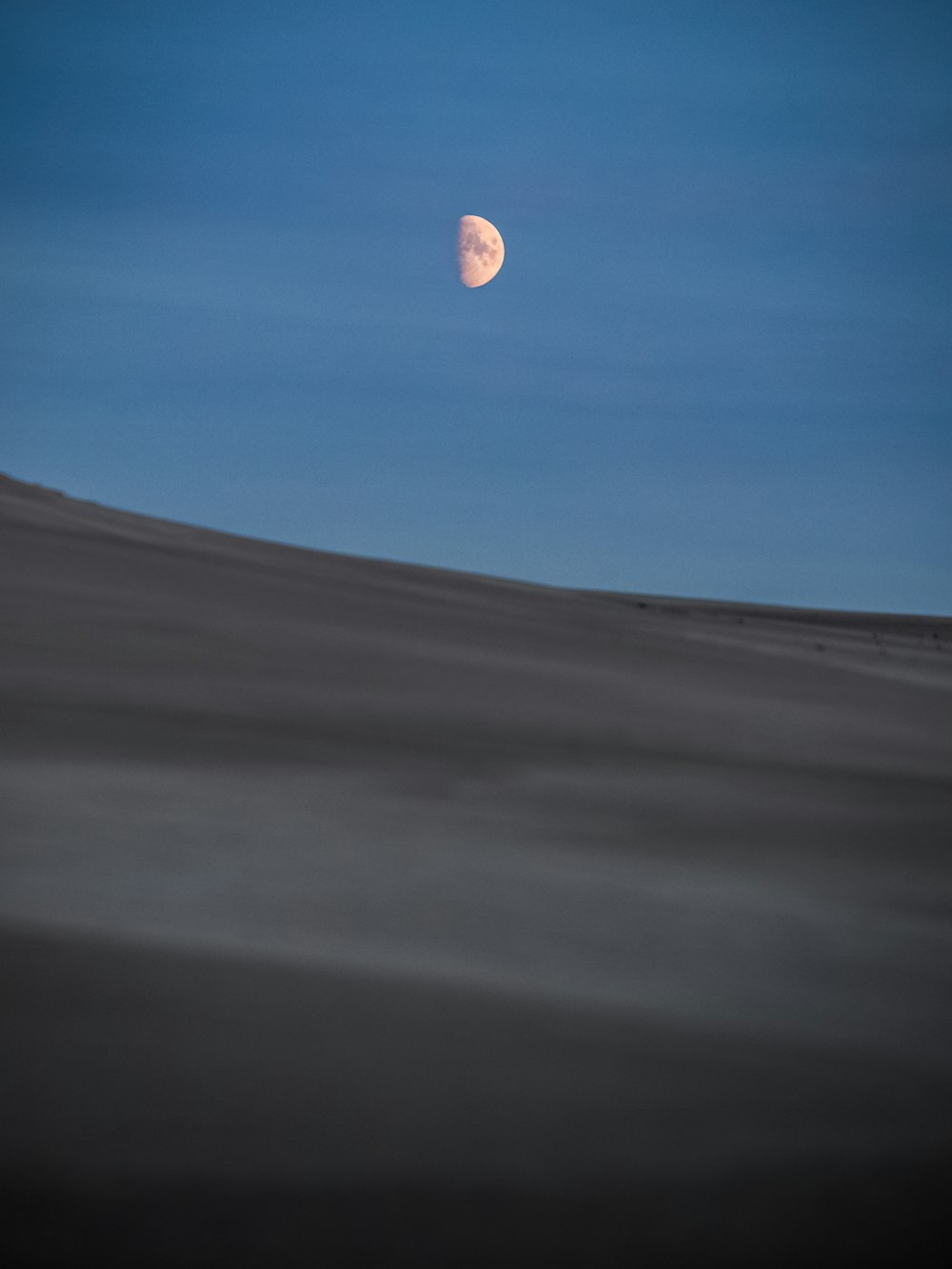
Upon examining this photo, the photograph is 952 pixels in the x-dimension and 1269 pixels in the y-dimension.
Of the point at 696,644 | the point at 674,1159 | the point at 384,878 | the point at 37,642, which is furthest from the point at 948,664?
the point at 674,1159

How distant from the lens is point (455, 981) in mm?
1487

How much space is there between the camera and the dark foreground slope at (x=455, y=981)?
3.32 feet

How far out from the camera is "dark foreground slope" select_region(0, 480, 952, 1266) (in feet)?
3.32

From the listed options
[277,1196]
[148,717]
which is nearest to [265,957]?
[277,1196]

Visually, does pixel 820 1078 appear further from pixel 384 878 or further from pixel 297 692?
pixel 297 692

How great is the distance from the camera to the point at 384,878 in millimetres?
1906

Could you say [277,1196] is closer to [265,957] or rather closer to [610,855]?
[265,957]

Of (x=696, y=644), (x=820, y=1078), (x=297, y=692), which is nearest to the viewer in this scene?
(x=820, y=1078)

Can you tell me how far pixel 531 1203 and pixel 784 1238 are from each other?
0.21 metres

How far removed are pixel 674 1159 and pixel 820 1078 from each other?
0.85ft

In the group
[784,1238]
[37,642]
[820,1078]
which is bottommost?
[784,1238]

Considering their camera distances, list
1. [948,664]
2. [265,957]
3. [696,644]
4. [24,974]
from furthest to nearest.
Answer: [948,664], [696,644], [265,957], [24,974]

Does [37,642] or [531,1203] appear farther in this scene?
[37,642]

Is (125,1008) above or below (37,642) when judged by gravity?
below
